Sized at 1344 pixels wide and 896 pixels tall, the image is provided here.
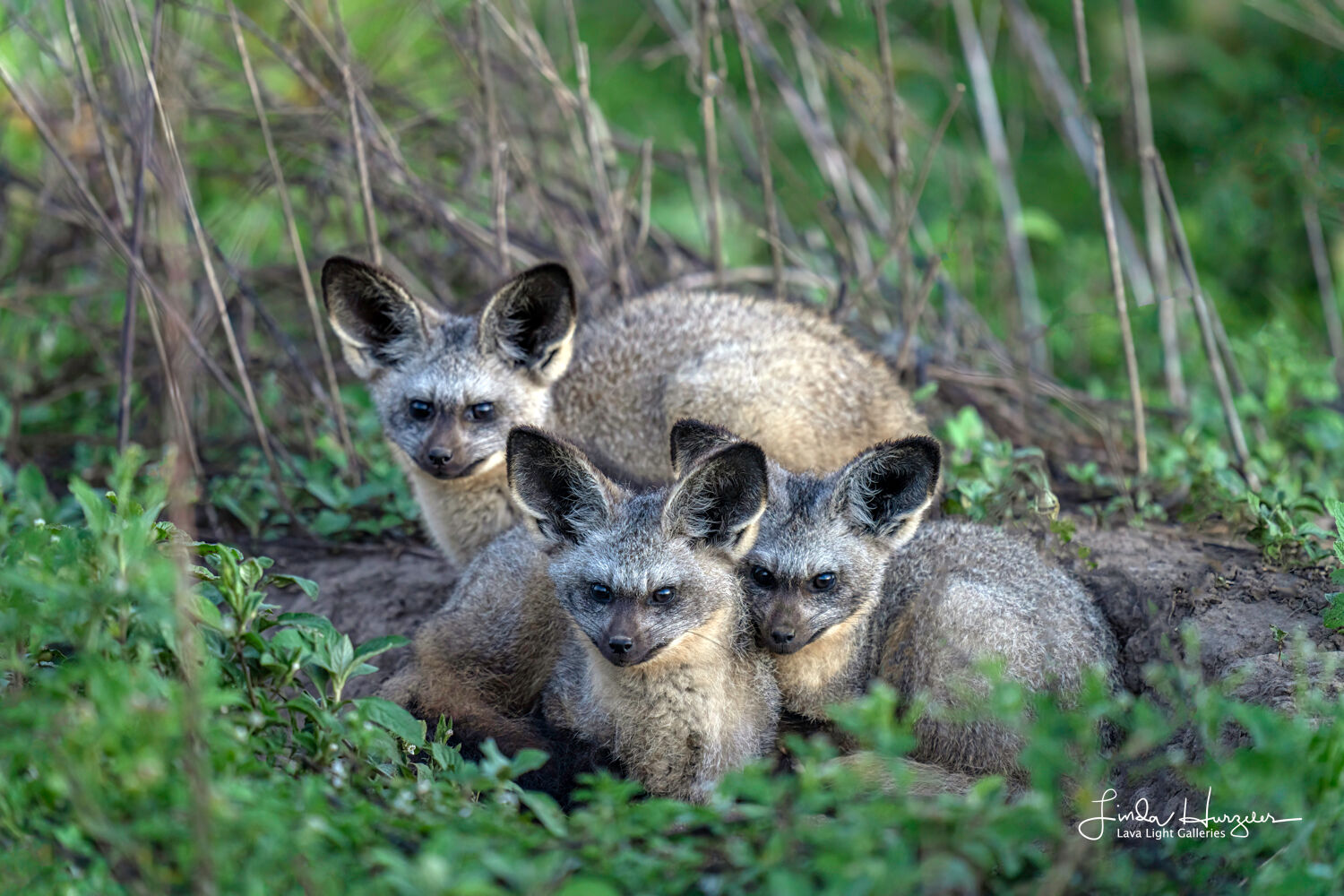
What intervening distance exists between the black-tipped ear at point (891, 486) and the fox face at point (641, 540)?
1.41 feet

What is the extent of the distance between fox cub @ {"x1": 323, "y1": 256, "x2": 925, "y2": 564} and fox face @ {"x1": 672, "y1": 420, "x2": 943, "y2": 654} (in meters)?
1.15

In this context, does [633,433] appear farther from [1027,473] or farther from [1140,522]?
[1140,522]

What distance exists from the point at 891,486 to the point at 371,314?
Result: 2708 mm

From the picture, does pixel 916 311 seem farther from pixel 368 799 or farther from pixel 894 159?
pixel 368 799

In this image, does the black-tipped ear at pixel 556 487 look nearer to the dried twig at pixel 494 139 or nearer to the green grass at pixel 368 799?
the green grass at pixel 368 799

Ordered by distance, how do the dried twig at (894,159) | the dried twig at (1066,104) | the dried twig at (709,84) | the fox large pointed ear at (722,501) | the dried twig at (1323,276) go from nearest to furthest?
the fox large pointed ear at (722,501) < the dried twig at (894,159) < the dried twig at (709,84) < the dried twig at (1323,276) < the dried twig at (1066,104)

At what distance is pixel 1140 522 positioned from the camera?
18.3 ft

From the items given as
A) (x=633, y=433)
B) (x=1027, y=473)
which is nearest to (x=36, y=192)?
(x=633, y=433)

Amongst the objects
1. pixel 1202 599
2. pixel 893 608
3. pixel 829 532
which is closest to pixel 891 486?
pixel 829 532

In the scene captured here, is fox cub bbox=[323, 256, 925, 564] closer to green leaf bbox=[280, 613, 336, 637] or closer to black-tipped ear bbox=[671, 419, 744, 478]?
black-tipped ear bbox=[671, 419, 744, 478]

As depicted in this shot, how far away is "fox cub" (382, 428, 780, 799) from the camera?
4.11 m

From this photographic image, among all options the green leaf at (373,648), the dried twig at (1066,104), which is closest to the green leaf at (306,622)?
the green leaf at (373,648)

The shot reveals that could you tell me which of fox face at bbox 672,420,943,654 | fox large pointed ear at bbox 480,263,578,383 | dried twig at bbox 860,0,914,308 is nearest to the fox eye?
fox face at bbox 672,420,943,654

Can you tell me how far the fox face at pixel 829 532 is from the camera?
4293 mm
